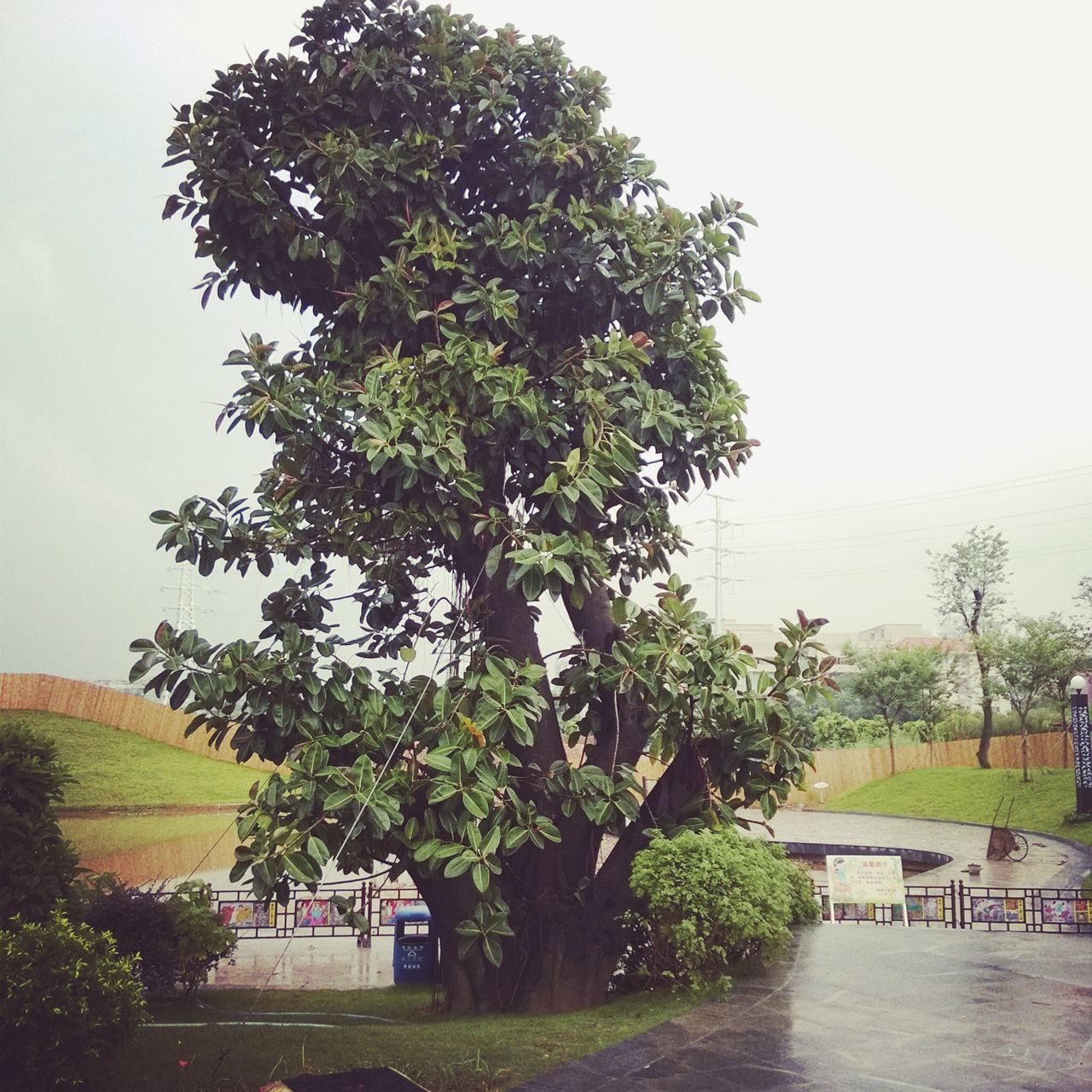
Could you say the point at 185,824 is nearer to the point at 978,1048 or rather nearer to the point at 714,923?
the point at 714,923

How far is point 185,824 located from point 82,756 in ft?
4.81

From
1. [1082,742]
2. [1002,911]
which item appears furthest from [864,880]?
[1082,742]

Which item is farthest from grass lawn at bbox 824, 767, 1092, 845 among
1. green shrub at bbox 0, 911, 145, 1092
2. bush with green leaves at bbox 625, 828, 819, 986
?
green shrub at bbox 0, 911, 145, 1092

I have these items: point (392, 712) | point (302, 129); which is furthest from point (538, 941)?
point (302, 129)

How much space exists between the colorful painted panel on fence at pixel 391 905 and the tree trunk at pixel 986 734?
16.1 metres

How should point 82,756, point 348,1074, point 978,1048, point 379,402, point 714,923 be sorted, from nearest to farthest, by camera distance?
point 348,1074, point 978,1048, point 379,402, point 714,923, point 82,756

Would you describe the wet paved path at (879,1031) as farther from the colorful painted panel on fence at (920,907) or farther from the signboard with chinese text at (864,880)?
the colorful painted panel on fence at (920,907)

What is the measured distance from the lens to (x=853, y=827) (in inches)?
746

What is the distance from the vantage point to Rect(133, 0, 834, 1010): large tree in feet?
16.4

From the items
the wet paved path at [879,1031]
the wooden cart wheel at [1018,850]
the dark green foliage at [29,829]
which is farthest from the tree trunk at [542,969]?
the wooden cart wheel at [1018,850]

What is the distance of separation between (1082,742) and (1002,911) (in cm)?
795

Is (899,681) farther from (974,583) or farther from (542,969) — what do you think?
(542,969)

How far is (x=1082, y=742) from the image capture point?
1530 cm

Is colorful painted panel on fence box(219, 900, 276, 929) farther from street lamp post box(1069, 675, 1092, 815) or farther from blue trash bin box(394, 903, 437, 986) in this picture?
street lamp post box(1069, 675, 1092, 815)
